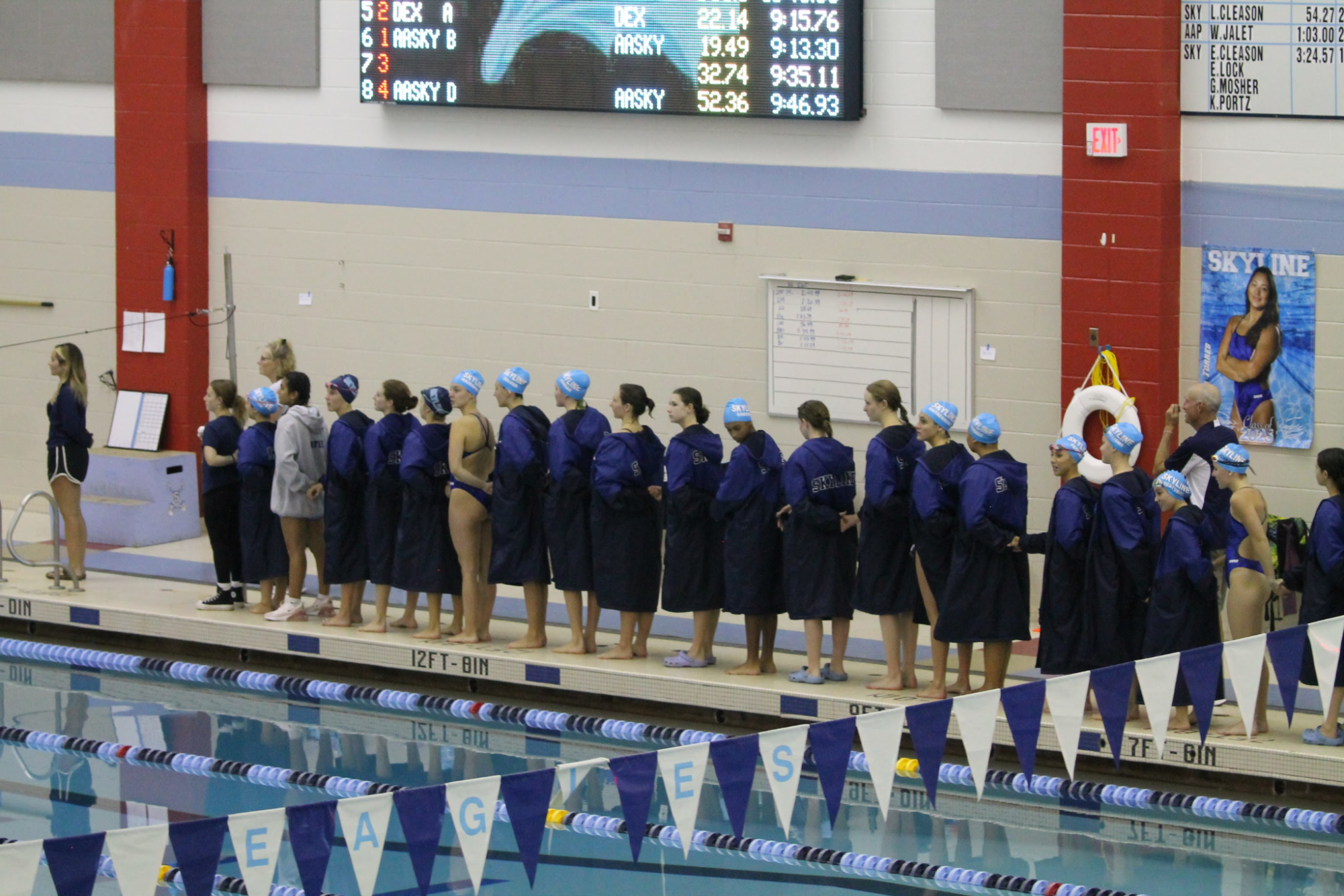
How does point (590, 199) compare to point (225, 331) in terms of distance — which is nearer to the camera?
point (590, 199)

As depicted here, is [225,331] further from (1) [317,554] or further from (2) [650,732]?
(2) [650,732]

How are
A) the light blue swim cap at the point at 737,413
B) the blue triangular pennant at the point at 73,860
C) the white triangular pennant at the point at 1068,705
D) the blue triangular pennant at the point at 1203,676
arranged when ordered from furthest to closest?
the light blue swim cap at the point at 737,413
the blue triangular pennant at the point at 1203,676
the white triangular pennant at the point at 1068,705
the blue triangular pennant at the point at 73,860

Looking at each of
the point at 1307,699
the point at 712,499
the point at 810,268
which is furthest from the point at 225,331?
the point at 1307,699

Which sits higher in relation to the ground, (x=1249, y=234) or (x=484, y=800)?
(x=1249, y=234)

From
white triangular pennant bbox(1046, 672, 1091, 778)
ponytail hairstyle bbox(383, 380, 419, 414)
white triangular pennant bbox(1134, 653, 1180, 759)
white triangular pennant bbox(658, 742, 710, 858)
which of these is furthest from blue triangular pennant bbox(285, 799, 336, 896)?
ponytail hairstyle bbox(383, 380, 419, 414)

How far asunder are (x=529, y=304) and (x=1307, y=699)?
576 centimetres

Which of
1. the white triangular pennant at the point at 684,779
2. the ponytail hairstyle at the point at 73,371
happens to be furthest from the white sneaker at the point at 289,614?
the white triangular pennant at the point at 684,779

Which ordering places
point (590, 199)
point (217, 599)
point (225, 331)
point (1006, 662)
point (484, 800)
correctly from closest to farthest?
point (484, 800) < point (1006, 662) < point (217, 599) < point (590, 199) < point (225, 331)

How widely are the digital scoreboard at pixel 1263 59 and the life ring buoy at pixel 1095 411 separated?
1629 millimetres

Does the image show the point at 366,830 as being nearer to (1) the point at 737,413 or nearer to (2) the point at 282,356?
(1) the point at 737,413

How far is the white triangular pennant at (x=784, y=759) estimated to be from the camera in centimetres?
729

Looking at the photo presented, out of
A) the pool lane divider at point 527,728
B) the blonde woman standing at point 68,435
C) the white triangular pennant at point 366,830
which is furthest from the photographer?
the blonde woman standing at point 68,435

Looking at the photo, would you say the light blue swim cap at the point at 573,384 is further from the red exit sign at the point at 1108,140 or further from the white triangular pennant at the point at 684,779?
the white triangular pennant at the point at 684,779

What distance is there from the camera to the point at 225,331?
14.1 metres
